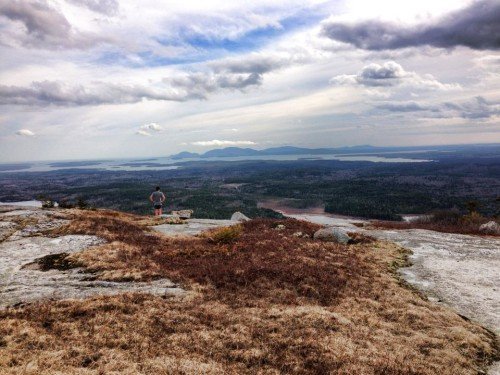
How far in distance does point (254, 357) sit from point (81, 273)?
33.0ft

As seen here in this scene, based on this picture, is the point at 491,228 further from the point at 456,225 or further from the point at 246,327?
the point at 246,327

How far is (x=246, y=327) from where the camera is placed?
→ 11266 mm

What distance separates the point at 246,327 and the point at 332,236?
17843 millimetres

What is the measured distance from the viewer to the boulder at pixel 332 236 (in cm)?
2723

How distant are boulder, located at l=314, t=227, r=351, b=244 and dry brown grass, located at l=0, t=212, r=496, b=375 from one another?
312 inches

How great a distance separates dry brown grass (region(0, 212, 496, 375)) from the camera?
28.8ft

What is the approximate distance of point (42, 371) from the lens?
759cm

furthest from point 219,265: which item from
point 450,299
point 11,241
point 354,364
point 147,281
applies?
point 11,241

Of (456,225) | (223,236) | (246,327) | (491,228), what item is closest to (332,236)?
(223,236)

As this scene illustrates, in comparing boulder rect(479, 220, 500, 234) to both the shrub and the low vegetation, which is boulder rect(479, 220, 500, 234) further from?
the shrub

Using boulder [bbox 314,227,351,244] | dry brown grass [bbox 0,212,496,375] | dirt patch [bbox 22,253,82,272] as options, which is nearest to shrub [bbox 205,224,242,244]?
dry brown grass [bbox 0,212,496,375]

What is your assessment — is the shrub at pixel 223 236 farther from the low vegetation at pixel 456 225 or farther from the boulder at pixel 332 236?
the low vegetation at pixel 456 225

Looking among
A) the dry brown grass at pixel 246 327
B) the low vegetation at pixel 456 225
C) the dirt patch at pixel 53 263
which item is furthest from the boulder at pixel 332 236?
the dirt patch at pixel 53 263

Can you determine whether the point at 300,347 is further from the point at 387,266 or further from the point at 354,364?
the point at 387,266
